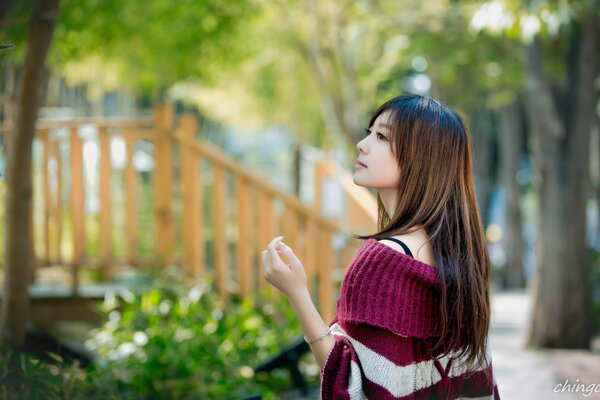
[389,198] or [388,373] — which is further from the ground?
[389,198]

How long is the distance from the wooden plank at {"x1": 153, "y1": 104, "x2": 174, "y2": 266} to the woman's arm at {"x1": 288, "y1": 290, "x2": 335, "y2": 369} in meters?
5.45

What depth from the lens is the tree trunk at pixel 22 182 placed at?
5.51 m

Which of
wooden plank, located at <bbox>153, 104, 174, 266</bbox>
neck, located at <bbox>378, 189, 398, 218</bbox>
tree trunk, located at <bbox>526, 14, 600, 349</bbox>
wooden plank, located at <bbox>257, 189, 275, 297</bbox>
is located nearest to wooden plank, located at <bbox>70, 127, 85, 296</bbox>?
wooden plank, located at <bbox>153, 104, 174, 266</bbox>

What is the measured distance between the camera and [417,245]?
2467 millimetres

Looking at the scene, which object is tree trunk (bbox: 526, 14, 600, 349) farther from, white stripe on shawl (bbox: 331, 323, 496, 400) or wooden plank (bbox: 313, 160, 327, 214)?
white stripe on shawl (bbox: 331, 323, 496, 400)

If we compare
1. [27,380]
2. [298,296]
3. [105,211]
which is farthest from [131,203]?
[298,296]

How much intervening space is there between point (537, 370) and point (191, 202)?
3.60m

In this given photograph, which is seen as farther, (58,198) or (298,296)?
(58,198)

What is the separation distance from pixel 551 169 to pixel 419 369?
8.89 metres

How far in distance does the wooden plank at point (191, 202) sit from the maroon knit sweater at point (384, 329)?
5393 millimetres

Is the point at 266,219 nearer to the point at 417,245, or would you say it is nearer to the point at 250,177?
the point at 250,177

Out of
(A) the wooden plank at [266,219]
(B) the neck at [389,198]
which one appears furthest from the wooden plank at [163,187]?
(B) the neck at [389,198]

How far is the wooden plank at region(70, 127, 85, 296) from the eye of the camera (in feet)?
25.4

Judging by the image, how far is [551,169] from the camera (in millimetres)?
10938
